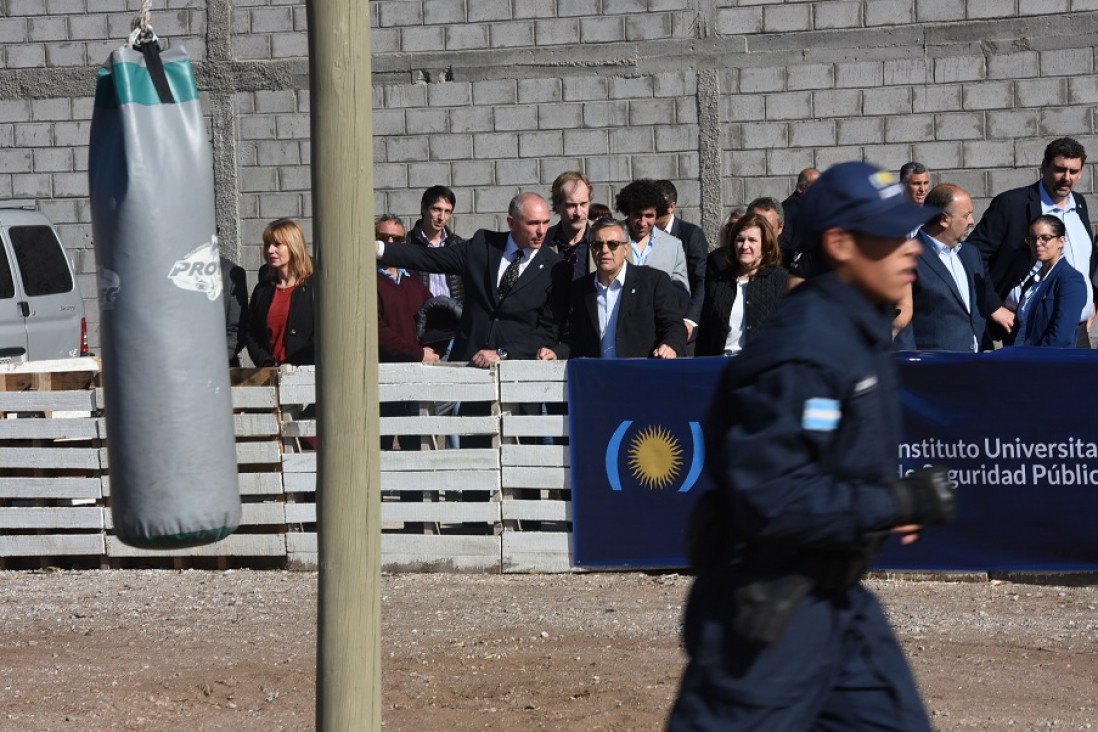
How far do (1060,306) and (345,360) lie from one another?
635 cm

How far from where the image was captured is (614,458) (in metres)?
8.79

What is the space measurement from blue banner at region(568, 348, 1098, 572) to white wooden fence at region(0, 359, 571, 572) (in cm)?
37

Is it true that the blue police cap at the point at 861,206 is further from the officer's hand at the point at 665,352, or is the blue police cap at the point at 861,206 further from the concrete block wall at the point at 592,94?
the concrete block wall at the point at 592,94

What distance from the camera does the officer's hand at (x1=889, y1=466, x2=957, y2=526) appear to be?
3.22 metres

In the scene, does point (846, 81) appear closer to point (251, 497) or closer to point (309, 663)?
point (251, 497)

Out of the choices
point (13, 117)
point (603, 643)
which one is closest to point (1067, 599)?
point (603, 643)

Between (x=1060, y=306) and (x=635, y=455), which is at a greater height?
(x=1060, y=306)

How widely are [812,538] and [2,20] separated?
1549 cm

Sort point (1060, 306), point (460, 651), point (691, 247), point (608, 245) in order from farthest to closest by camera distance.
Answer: point (691, 247) < point (1060, 306) < point (608, 245) < point (460, 651)

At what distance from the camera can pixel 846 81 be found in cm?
1480

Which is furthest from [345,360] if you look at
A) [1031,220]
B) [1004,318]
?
[1031,220]

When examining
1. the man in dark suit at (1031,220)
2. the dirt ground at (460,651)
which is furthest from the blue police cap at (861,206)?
the man in dark suit at (1031,220)

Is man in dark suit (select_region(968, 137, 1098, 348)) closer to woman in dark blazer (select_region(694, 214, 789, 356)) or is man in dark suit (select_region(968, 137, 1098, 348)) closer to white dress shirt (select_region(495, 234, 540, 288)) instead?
woman in dark blazer (select_region(694, 214, 789, 356))

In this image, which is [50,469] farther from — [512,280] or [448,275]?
[512,280]
